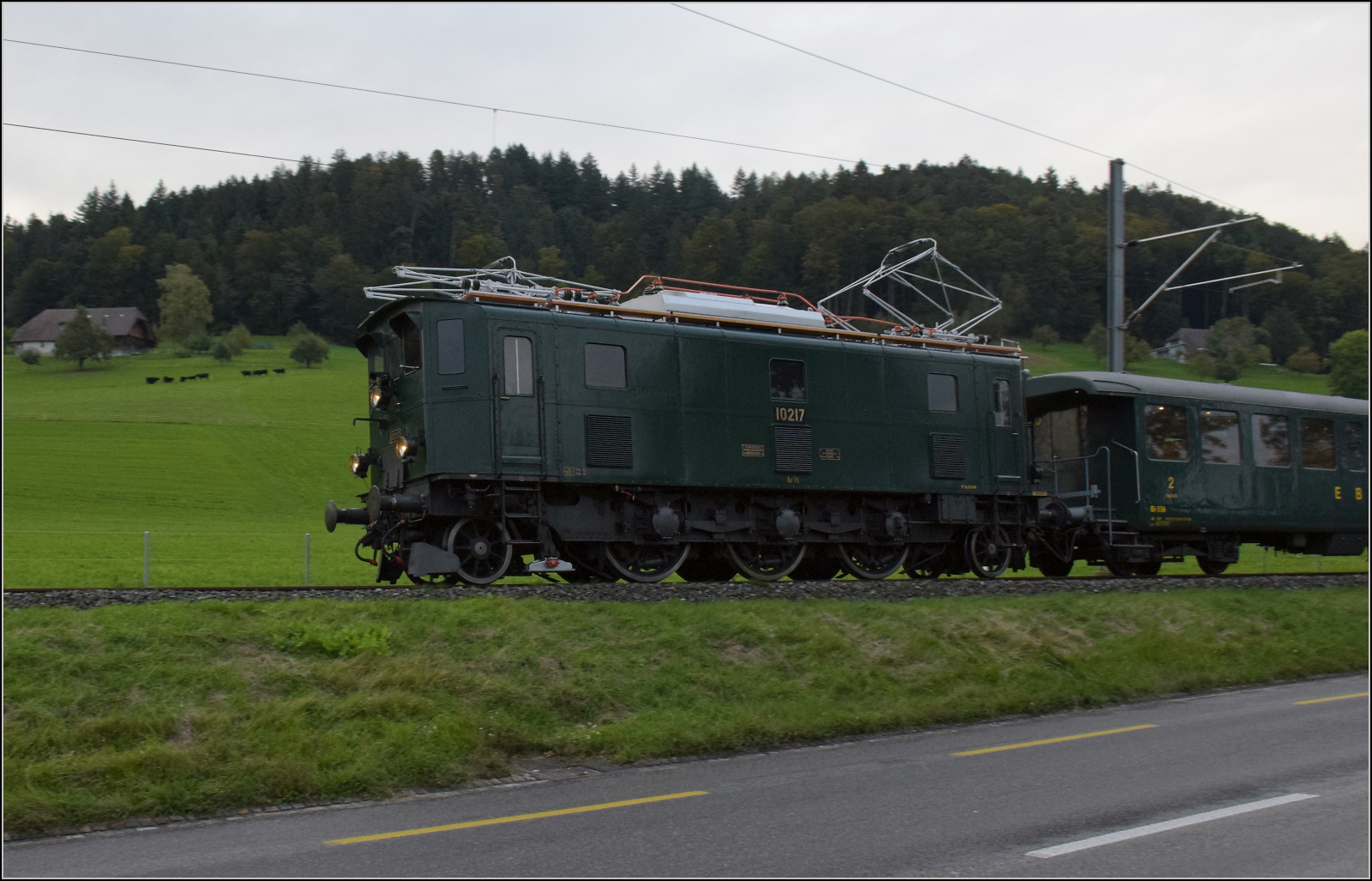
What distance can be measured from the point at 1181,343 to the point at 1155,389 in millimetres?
80465

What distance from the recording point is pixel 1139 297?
88375 millimetres

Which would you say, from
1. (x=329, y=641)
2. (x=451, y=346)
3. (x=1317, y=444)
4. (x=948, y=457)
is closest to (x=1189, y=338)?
(x=1317, y=444)

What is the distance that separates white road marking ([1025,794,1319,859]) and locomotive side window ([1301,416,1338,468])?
56.4ft

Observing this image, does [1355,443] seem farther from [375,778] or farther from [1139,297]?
[1139,297]

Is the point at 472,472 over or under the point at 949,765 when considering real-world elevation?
over

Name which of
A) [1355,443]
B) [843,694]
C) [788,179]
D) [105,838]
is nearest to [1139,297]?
[788,179]

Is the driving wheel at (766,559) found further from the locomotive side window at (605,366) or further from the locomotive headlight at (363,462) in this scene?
the locomotive headlight at (363,462)

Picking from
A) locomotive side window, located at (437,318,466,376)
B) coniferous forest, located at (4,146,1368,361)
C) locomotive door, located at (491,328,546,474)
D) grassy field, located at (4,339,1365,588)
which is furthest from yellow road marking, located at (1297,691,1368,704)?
coniferous forest, located at (4,146,1368,361)

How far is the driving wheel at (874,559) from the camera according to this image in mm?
17483

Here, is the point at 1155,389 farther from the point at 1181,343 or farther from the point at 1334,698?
the point at 1181,343

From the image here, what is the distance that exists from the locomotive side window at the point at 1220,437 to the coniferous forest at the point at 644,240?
22.7 m

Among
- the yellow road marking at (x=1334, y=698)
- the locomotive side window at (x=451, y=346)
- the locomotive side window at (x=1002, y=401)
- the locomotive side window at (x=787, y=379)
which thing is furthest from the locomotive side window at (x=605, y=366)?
the yellow road marking at (x=1334, y=698)

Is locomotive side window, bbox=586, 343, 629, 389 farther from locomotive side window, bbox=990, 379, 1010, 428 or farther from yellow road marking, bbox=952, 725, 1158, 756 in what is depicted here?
yellow road marking, bbox=952, 725, 1158, 756

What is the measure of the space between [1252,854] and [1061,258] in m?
60.2
